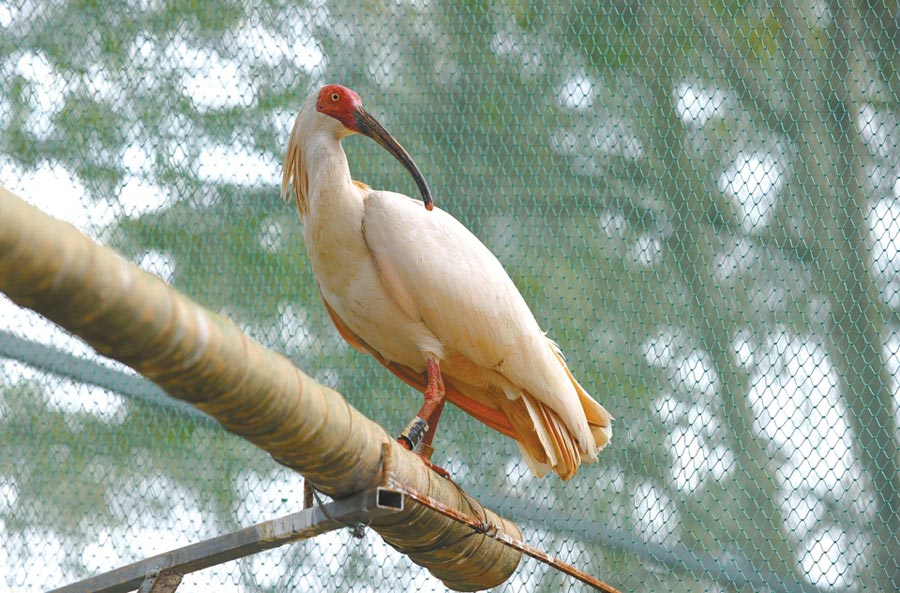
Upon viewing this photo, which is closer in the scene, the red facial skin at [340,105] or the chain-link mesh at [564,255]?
the red facial skin at [340,105]

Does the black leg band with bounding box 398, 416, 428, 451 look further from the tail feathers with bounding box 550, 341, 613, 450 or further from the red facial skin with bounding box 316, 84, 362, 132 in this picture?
the red facial skin with bounding box 316, 84, 362, 132

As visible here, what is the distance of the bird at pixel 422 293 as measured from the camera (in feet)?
8.60

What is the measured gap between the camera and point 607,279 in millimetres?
3586

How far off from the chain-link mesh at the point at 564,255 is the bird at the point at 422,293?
730 mm

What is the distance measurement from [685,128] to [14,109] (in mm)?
2262

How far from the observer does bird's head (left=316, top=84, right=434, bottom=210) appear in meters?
2.71

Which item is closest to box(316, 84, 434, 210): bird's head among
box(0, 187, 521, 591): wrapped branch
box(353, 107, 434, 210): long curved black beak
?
box(353, 107, 434, 210): long curved black beak

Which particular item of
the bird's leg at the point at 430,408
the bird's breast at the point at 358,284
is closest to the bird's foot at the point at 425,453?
the bird's leg at the point at 430,408

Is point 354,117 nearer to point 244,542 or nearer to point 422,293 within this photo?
point 422,293

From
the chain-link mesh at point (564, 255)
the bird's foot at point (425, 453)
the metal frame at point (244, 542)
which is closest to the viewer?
the metal frame at point (244, 542)

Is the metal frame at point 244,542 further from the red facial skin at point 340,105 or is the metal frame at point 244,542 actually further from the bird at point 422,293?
the red facial skin at point 340,105

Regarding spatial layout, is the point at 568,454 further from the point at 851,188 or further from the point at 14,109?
the point at 14,109

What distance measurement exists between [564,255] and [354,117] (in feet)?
3.66

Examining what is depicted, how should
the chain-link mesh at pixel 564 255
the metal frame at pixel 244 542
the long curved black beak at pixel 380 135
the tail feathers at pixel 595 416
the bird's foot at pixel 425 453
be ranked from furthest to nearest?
the chain-link mesh at pixel 564 255 < the tail feathers at pixel 595 416 < the long curved black beak at pixel 380 135 < the bird's foot at pixel 425 453 < the metal frame at pixel 244 542
